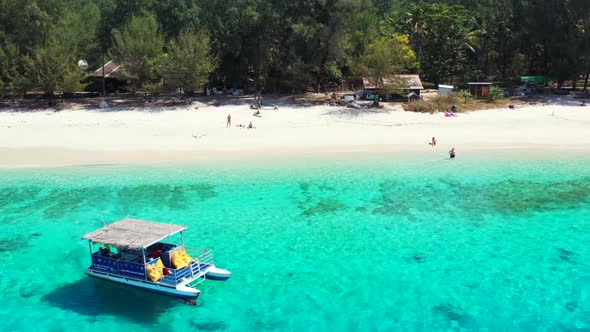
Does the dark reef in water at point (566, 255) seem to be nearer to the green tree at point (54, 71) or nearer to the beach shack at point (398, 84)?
the beach shack at point (398, 84)

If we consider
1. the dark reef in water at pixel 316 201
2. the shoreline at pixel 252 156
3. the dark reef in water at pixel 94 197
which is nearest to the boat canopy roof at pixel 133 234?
the dark reef in water at pixel 94 197

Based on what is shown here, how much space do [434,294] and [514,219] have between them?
9603 millimetres

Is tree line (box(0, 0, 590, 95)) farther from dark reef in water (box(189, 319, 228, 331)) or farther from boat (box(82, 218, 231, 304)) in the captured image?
dark reef in water (box(189, 319, 228, 331))

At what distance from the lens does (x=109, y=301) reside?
18.2 m

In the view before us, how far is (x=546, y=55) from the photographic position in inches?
2475

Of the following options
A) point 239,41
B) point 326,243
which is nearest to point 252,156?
point 326,243

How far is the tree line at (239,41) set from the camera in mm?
52562

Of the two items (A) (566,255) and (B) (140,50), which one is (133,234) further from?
(B) (140,50)

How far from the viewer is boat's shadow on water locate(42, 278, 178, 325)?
1736 cm

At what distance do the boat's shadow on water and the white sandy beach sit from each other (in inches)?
786

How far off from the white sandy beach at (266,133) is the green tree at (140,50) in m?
5.91

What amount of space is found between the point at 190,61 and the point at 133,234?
3566 cm

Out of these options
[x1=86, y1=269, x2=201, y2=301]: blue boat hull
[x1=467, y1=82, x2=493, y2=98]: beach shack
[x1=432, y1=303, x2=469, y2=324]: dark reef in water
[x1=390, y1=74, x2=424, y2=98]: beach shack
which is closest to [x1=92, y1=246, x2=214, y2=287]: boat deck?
[x1=86, y1=269, x2=201, y2=301]: blue boat hull

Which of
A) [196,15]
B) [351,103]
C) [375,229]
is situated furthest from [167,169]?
[196,15]
